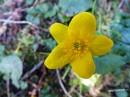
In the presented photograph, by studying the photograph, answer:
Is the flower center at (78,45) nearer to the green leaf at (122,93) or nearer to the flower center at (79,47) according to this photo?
the flower center at (79,47)

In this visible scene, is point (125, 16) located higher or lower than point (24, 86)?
higher

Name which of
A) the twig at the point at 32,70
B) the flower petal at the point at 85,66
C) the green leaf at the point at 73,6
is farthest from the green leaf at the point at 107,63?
the twig at the point at 32,70

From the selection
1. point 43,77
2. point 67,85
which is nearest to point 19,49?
point 43,77

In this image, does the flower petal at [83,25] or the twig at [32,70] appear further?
the twig at [32,70]

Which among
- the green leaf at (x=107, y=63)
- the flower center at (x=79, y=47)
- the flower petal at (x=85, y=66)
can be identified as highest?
the flower center at (x=79, y=47)

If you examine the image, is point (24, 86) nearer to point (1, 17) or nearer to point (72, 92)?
point (72, 92)

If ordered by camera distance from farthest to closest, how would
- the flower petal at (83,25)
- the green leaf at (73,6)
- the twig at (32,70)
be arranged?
1. the twig at (32,70)
2. the green leaf at (73,6)
3. the flower petal at (83,25)

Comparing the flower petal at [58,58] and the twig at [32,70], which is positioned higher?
the flower petal at [58,58]
